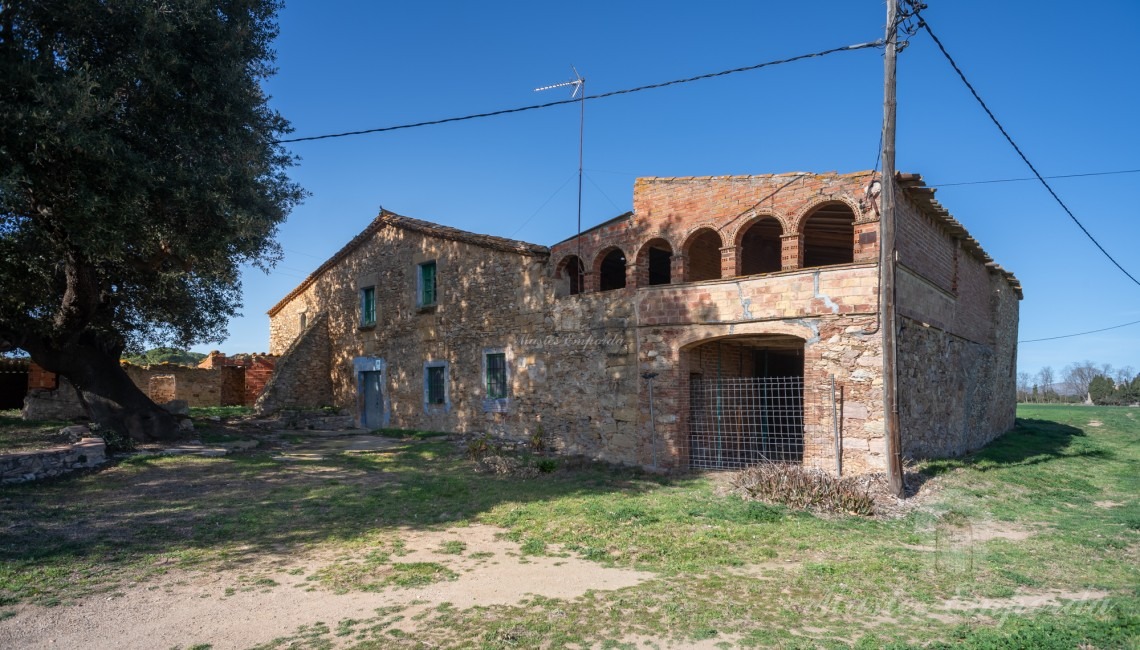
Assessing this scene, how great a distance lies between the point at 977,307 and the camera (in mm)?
15281

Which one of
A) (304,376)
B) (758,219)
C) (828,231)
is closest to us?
(758,219)

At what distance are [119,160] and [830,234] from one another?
13.2 meters

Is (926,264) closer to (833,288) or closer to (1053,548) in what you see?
(833,288)

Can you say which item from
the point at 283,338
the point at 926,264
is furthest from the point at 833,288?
the point at 283,338

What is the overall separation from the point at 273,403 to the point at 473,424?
7535 mm

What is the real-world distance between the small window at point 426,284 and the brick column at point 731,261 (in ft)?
28.9

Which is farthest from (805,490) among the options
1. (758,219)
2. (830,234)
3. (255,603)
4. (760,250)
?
(760,250)

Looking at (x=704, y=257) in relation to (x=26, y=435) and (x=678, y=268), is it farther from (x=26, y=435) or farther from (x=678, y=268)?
(x=26, y=435)

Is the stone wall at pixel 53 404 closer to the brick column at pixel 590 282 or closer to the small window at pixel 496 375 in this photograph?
the small window at pixel 496 375

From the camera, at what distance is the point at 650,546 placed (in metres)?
6.73

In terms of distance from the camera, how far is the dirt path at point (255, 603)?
4.43 m

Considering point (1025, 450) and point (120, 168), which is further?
point (1025, 450)

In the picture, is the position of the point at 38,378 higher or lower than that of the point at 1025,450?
higher

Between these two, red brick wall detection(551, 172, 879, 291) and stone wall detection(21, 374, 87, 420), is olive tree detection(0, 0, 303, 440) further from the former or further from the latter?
red brick wall detection(551, 172, 879, 291)
